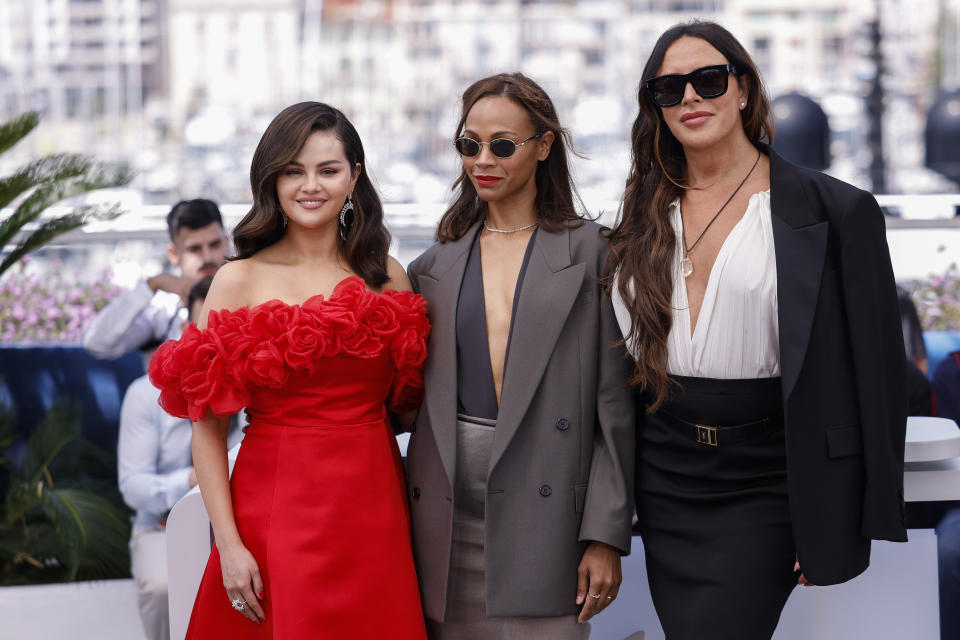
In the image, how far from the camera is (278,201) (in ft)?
8.32

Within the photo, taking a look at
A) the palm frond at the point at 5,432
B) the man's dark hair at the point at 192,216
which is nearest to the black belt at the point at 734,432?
the man's dark hair at the point at 192,216

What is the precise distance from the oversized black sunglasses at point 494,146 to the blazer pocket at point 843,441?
96cm

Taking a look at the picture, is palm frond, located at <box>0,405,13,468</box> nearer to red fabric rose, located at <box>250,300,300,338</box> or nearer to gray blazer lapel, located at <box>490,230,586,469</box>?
red fabric rose, located at <box>250,300,300,338</box>

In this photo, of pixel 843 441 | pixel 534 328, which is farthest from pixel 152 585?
pixel 843 441

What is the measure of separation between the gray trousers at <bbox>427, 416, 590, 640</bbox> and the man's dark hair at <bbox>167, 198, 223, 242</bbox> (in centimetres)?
234

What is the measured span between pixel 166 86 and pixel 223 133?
24.0m

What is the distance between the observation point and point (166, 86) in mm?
59188

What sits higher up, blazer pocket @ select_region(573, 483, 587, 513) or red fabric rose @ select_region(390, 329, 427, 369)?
→ red fabric rose @ select_region(390, 329, 427, 369)

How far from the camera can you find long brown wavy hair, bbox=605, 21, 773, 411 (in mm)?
2271

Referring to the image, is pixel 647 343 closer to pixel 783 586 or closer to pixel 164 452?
pixel 783 586

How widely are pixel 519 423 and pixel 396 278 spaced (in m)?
0.53

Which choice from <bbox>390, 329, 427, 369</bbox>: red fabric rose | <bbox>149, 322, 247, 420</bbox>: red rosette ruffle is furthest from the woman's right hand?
<bbox>390, 329, 427, 369</bbox>: red fabric rose

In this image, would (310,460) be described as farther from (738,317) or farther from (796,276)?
(796,276)

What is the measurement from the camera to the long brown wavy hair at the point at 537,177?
8.16 feet
